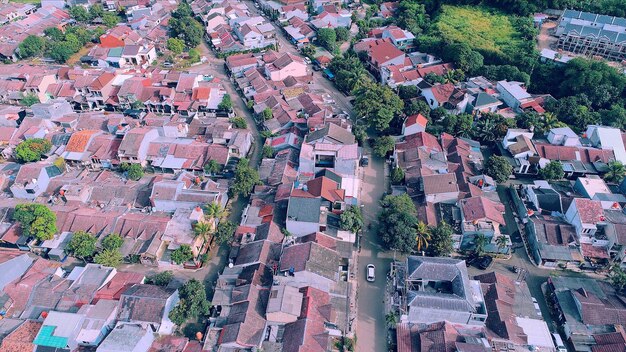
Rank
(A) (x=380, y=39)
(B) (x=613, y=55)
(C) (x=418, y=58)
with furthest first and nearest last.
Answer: (A) (x=380, y=39) < (C) (x=418, y=58) < (B) (x=613, y=55)

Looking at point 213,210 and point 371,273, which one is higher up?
point 213,210

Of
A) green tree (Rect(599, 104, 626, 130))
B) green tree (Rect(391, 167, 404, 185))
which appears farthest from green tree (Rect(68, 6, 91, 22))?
green tree (Rect(599, 104, 626, 130))

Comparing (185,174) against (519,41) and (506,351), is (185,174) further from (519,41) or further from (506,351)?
(519,41)

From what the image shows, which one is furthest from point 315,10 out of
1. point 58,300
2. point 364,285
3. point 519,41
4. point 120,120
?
point 58,300

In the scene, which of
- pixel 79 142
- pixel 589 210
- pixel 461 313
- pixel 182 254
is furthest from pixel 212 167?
pixel 589 210

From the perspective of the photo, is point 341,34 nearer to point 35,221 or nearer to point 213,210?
point 213,210

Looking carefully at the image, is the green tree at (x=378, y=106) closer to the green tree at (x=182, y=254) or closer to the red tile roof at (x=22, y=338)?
the green tree at (x=182, y=254)

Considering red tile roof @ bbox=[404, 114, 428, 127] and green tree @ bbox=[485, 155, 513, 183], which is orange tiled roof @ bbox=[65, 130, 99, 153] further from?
green tree @ bbox=[485, 155, 513, 183]
